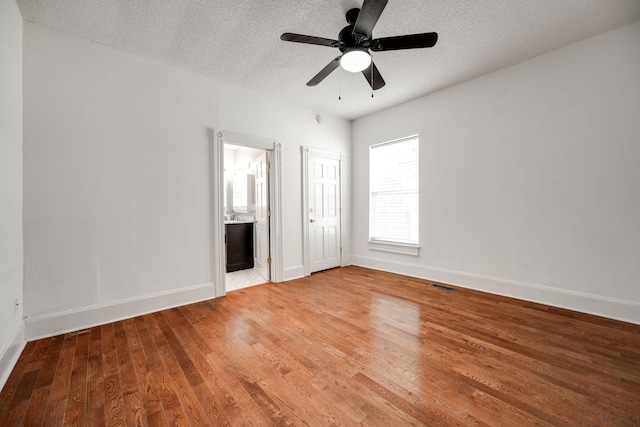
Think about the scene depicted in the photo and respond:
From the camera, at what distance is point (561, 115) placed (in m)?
3.03

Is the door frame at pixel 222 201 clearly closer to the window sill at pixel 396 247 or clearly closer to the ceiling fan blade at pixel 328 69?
the ceiling fan blade at pixel 328 69

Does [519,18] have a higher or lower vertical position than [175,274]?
higher

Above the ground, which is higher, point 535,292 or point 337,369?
point 535,292

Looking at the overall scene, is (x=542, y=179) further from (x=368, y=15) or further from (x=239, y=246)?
(x=239, y=246)

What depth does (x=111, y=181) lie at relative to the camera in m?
2.82

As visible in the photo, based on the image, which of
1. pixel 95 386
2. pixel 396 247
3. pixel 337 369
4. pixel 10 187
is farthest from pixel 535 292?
pixel 10 187

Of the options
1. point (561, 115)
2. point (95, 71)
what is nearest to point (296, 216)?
point (95, 71)

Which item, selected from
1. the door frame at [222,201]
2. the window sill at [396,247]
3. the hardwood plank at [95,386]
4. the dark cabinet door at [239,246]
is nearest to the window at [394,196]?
the window sill at [396,247]

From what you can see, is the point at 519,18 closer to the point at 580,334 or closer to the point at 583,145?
the point at 583,145

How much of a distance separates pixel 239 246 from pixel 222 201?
165cm

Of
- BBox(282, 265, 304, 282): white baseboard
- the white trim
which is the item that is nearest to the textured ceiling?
the white trim

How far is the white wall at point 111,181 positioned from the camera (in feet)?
8.11

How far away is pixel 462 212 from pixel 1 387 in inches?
193

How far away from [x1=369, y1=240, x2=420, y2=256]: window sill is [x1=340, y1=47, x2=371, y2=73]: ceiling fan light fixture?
9.89 ft
